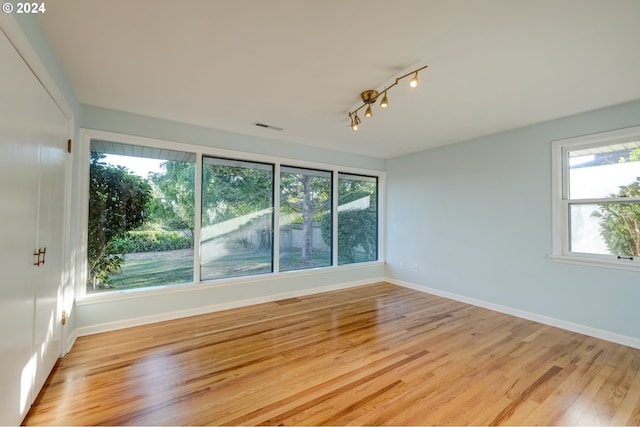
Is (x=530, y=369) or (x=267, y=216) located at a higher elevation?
(x=267, y=216)

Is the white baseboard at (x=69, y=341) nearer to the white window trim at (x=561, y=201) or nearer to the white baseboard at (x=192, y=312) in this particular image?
the white baseboard at (x=192, y=312)

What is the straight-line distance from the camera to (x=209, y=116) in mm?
3283

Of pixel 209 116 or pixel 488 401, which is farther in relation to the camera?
pixel 209 116

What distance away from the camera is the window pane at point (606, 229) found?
9.30 feet

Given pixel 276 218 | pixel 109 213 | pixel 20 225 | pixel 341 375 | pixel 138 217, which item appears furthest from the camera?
pixel 276 218

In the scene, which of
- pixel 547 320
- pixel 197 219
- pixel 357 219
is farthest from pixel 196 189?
pixel 547 320

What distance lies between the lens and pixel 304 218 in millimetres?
4648

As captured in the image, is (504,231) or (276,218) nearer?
(504,231)

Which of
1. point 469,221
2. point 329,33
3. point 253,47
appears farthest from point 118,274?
point 469,221

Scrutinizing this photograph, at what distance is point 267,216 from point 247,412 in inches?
109

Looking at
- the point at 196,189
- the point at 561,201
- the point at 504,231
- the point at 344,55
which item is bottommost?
the point at 504,231

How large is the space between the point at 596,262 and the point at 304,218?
12.1 feet

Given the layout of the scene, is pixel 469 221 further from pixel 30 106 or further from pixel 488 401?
Result: pixel 30 106

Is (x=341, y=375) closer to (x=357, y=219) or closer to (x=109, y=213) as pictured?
(x=109, y=213)
